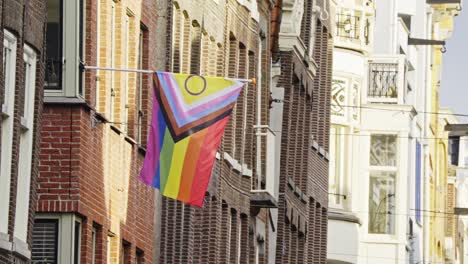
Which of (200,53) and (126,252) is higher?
(200,53)

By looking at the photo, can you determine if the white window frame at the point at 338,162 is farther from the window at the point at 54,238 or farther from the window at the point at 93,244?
the window at the point at 54,238

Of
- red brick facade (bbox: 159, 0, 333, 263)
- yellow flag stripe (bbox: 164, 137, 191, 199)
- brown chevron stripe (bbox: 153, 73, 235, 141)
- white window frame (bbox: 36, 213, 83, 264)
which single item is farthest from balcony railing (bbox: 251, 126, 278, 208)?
white window frame (bbox: 36, 213, 83, 264)

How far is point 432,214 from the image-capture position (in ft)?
311

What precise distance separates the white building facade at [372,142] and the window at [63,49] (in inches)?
1341

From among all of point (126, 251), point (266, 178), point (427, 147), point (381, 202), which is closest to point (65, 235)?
point (126, 251)

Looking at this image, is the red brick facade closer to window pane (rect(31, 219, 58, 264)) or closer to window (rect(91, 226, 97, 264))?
window (rect(91, 226, 97, 264))

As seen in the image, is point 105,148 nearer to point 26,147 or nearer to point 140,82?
point 140,82

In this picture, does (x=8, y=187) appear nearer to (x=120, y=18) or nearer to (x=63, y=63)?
(x=63, y=63)

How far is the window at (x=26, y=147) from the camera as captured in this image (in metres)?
30.7

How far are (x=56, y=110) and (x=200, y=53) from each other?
34.8ft

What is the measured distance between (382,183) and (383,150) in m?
Answer: 1.04

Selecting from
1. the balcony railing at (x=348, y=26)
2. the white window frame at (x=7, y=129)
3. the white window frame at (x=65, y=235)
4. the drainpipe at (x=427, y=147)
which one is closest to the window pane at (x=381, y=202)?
the balcony railing at (x=348, y=26)

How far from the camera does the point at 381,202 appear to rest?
2906 inches

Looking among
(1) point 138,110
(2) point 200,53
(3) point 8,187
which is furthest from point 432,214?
(3) point 8,187
